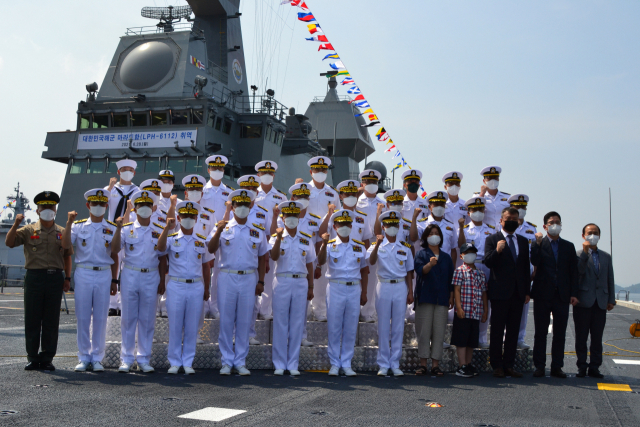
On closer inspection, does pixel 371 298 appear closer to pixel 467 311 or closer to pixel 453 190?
pixel 467 311

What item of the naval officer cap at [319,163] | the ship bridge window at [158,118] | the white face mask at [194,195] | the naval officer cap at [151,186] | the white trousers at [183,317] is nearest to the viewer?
the white trousers at [183,317]

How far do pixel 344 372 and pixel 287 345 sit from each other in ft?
2.39

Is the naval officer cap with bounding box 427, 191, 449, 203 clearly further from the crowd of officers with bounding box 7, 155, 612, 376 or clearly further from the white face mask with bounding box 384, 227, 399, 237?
the white face mask with bounding box 384, 227, 399, 237

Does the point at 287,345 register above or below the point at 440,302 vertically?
below

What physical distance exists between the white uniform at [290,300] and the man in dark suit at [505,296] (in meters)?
2.21

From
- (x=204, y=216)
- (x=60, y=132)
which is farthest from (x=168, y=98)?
(x=204, y=216)

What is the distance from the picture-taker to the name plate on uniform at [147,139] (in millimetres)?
23031

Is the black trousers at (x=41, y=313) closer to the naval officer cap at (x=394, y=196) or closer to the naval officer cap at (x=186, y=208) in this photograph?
the naval officer cap at (x=186, y=208)

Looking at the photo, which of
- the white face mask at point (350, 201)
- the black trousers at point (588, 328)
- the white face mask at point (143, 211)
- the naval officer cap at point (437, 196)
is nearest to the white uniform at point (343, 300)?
the white face mask at point (350, 201)

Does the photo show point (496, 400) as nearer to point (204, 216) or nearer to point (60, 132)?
point (204, 216)

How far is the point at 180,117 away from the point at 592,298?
19.1 metres

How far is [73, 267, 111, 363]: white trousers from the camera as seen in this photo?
653 centimetres

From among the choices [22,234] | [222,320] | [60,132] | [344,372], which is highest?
[60,132]

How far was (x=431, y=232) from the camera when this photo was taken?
6.85m
